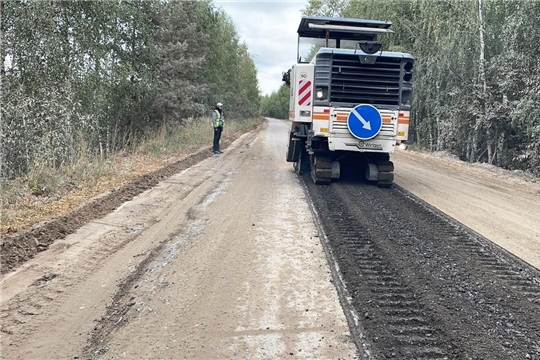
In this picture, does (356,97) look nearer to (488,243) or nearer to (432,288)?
(488,243)

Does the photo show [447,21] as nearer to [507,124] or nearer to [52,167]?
[507,124]

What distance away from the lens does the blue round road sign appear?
831cm

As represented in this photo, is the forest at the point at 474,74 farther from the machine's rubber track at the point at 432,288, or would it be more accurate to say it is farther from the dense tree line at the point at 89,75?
the dense tree line at the point at 89,75

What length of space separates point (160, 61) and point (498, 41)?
40.9 ft

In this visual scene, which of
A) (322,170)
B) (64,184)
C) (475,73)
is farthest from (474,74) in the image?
(64,184)

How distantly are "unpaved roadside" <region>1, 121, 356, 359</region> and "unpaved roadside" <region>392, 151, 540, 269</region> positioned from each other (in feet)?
8.15

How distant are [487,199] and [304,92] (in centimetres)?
413

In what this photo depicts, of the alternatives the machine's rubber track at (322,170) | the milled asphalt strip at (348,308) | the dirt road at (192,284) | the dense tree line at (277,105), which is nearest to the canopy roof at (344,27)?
the machine's rubber track at (322,170)

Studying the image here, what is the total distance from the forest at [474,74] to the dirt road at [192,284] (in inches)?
313

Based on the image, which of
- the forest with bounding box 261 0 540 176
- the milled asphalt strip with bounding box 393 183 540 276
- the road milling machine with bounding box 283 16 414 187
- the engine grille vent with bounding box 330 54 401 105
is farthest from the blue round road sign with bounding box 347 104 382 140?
the forest with bounding box 261 0 540 176

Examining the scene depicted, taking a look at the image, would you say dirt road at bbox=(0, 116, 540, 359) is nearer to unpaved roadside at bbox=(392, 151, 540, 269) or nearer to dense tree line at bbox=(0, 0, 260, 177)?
unpaved roadside at bbox=(392, 151, 540, 269)

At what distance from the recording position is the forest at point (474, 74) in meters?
12.9

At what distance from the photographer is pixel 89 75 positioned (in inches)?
425

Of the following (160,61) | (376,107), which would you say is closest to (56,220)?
(376,107)
